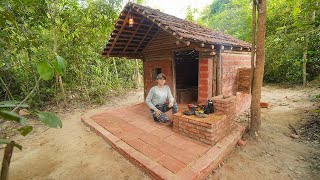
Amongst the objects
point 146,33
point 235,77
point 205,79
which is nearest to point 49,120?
point 205,79

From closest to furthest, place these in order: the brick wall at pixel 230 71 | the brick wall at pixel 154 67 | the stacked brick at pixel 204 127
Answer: the stacked brick at pixel 204 127, the brick wall at pixel 230 71, the brick wall at pixel 154 67

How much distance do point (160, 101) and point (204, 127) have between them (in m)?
1.67

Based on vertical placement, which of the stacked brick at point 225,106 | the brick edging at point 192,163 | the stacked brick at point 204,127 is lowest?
the brick edging at point 192,163

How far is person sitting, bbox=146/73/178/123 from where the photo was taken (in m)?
4.81

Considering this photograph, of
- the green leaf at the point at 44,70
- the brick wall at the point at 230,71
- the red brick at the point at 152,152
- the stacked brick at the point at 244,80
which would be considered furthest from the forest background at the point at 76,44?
the green leaf at the point at 44,70

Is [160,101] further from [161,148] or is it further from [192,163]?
[192,163]

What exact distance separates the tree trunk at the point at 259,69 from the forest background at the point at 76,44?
127cm

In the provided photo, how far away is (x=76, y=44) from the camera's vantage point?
8031 mm

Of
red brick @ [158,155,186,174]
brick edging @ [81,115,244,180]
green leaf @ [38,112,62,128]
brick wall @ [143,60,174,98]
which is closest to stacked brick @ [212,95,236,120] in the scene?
brick edging @ [81,115,244,180]

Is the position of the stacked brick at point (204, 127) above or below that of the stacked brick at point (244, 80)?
below

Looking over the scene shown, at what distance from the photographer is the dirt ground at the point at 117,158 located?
3275 mm

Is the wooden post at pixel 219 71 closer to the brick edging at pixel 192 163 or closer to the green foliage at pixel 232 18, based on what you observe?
the brick edging at pixel 192 163

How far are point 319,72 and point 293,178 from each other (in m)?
12.4

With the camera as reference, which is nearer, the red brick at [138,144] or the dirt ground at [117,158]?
the dirt ground at [117,158]
